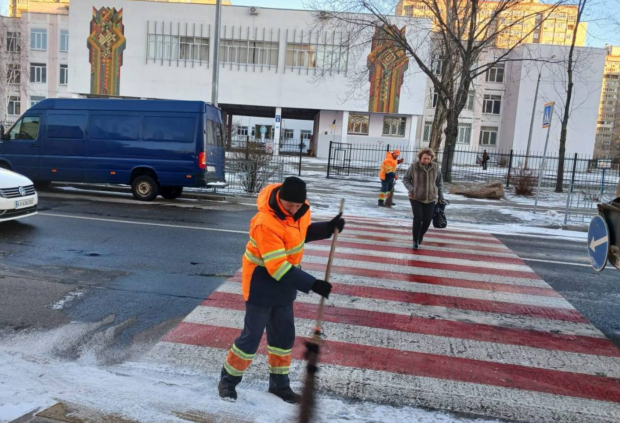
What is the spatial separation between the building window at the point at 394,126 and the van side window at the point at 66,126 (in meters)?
34.0

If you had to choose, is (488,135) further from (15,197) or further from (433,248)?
(15,197)

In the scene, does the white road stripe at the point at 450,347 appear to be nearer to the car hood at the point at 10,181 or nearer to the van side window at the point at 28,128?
the car hood at the point at 10,181

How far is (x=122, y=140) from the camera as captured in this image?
13.0 m

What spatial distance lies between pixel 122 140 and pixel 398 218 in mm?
7424

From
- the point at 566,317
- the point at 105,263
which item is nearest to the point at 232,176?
the point at 105,263

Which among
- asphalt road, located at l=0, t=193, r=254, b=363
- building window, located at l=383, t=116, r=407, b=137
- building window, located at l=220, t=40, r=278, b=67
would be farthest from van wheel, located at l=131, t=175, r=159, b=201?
building window, located at l=383, t=116, r=407, b=137

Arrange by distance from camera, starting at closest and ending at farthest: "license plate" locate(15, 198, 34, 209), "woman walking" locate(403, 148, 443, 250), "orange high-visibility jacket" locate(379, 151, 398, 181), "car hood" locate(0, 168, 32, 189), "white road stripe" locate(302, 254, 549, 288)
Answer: "white road stripe" locate(302, 254, 549, 288)
"woman walking" locate(403, 148, 443, 250)
"car hood" locate(0, 168, 32, 189)
"license plate" locate(15, 198, 34, 209)
"orange high-visibility jacket" locate(379, 151, 398, 181)

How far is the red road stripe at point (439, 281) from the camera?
663cm

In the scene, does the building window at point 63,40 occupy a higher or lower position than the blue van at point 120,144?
higher

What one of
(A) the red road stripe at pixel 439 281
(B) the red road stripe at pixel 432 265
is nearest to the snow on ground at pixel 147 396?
(A) the red road stripe at pixel 439 281

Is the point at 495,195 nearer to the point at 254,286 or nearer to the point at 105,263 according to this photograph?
the point at 105,263

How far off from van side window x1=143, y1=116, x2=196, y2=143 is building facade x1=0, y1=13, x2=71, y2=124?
46.8m

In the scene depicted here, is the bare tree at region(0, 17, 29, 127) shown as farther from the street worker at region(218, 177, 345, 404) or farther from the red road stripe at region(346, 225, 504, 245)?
the street worker at region(218, 177, 345, 404)

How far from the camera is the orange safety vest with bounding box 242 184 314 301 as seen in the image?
3.09 meters
